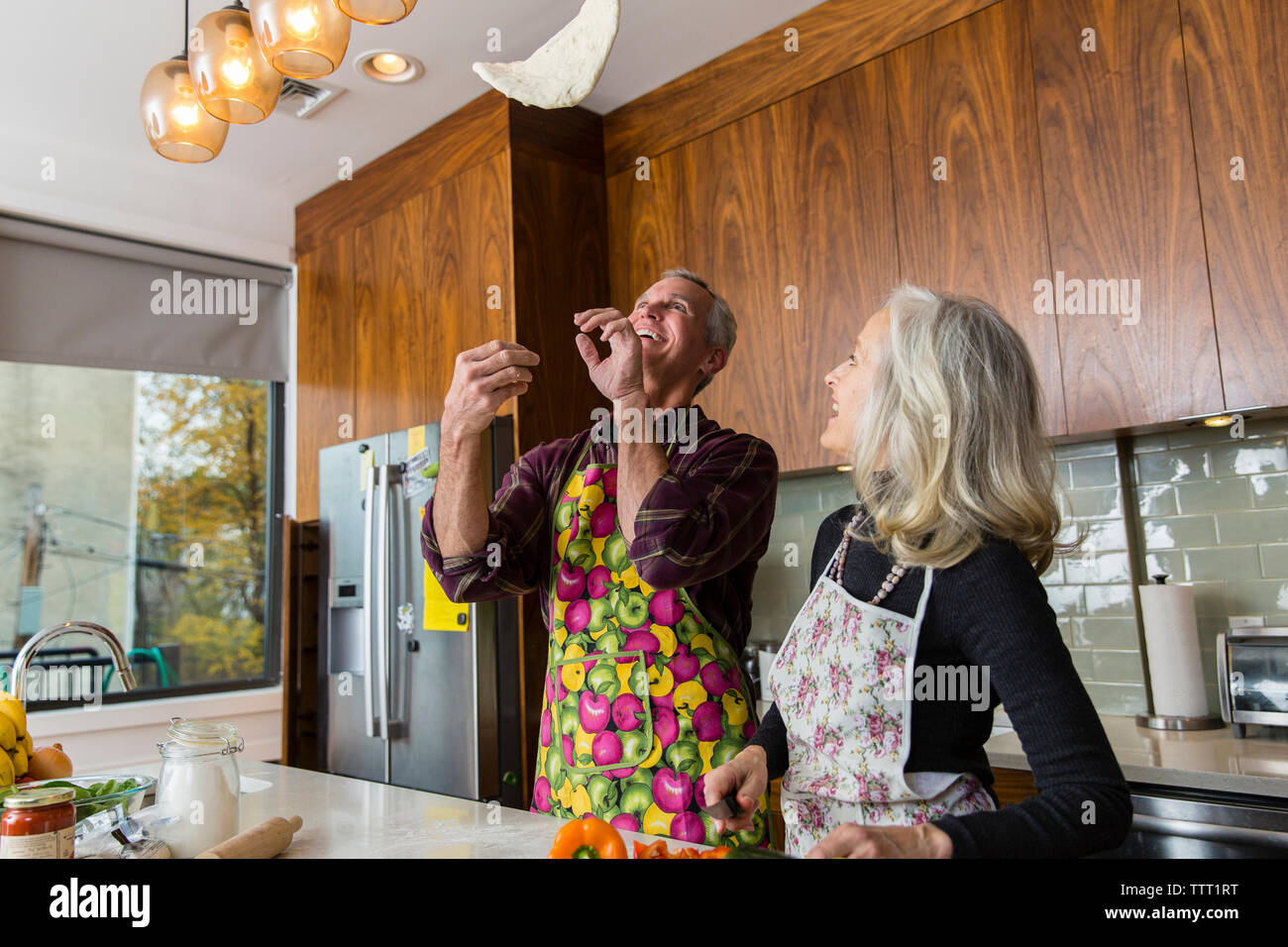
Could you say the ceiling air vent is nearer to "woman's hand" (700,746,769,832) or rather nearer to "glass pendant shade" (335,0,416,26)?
"glass pendant shade" (335,0,416,26)

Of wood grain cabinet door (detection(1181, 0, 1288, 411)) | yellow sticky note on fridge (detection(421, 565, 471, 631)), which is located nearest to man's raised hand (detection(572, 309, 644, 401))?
wood grain cabinet door (detection(1181, 0, 1288, 411))

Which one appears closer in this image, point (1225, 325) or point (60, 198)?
point (1225, 325)

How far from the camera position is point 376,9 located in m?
1.36

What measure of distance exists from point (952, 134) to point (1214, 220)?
0.66 metres

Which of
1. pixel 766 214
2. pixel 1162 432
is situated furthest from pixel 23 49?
pixel 1162 432

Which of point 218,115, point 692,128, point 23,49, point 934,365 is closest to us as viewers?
point 934,365

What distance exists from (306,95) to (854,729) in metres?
2.73

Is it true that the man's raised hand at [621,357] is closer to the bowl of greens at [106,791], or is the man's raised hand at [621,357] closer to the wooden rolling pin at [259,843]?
the wooden rolling pin at [259,843]

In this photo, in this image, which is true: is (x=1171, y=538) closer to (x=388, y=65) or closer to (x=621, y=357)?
(x=621, y=357)

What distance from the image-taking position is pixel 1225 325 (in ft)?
6.27

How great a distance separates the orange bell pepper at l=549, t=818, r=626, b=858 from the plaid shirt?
1.53 ft

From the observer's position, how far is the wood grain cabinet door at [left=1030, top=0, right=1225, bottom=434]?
197cm

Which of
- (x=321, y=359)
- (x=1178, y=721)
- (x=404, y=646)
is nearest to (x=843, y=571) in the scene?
(x=1178, y=721)

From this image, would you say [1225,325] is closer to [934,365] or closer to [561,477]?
[934,365]
